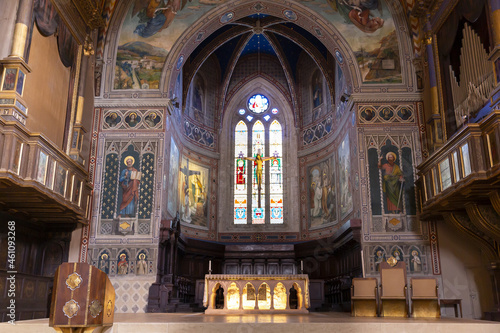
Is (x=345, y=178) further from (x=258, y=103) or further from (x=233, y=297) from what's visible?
(x=258, y=103)

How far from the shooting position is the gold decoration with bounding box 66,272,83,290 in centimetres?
457

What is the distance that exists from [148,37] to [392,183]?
387 inches

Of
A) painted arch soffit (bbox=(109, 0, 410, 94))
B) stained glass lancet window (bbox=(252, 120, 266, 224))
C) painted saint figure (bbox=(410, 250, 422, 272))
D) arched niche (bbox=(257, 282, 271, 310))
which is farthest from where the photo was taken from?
stained glass lancet window (bbox=(252, 120, 266, 224))

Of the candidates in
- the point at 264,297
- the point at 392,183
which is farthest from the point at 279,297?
the point at 392,183

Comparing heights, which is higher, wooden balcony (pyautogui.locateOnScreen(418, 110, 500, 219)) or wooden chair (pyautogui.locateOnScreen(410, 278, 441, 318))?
wooden balcony (pyautogui.locateOnScreen(418, 110, 500, 219))

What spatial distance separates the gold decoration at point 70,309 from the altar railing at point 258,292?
829 centimetres

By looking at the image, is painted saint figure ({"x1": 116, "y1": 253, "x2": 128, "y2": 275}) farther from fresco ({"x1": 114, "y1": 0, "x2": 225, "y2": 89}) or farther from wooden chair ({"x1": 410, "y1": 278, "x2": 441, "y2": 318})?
wooden chair ({"x1": 410, "y1": 278, "x2": 441, "y2": 318})

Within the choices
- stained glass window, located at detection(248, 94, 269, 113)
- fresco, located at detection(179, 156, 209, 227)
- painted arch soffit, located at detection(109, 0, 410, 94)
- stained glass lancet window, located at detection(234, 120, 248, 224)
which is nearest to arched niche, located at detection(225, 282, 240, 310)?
fresco, located at detection(179, 156, 209, 227)

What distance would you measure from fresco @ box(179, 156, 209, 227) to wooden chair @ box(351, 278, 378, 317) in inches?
413

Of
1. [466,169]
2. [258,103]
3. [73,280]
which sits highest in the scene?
[258,103]

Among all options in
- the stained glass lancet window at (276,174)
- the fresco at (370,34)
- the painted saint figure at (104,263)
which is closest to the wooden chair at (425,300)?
the fresco at (370,34)

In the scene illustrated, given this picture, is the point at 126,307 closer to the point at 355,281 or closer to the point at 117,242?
the point at 117,242

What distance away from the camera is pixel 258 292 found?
13.1 m

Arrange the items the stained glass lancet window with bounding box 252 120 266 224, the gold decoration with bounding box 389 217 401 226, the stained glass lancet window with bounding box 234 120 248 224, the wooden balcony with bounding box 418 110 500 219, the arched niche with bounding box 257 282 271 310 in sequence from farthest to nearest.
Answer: the stained glass lancet window with bounding box 234 120 248 224, the stained glass lancet window with bounding box 252 120 266 224, the gold decoration with bounding box 389 217 401 226, the arched niche with bounding box 257 282 271 310, the wooden balcony with bounding box 418 110 500 219
